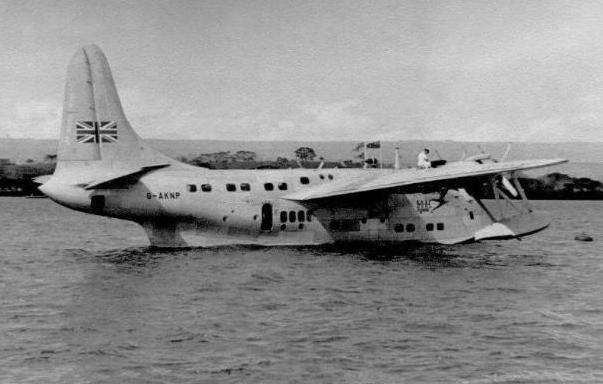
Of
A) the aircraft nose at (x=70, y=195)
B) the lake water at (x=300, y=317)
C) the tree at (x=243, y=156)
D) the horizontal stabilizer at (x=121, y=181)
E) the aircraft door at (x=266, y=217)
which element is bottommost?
the lake water at (x=300, y=317)

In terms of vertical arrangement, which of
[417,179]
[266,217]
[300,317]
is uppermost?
[417,179]

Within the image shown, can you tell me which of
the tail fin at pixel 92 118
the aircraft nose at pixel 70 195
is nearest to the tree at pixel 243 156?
the tail fin at pixel 92 118

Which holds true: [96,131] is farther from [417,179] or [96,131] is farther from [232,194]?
[417,179]

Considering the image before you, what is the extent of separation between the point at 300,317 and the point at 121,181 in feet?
46.0

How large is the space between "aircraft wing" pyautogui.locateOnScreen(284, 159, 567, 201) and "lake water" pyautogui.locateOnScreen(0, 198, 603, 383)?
8.86 ft

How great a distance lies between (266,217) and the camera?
3098 centimetres

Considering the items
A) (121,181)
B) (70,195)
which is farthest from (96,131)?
(70,195)

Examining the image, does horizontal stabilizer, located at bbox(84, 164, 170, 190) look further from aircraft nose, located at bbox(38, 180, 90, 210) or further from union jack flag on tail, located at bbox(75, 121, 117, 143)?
union jack flag on tail, located at bbox(75, 121, 117, 143)

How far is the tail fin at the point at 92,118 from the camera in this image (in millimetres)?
30094

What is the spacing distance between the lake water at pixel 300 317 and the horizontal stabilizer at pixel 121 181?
3159 mm

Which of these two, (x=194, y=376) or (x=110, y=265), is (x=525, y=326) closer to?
(x=194, y=376)

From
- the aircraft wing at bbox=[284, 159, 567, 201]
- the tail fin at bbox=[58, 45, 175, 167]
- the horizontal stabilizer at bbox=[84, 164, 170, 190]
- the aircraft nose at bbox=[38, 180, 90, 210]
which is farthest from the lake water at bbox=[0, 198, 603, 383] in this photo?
the tail fin at bbox=[58, 45, 175, 167]

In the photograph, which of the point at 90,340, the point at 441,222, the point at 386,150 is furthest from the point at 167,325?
the point at 386,150

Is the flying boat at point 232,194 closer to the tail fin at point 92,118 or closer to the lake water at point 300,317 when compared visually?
the tail fin at point 92,118
